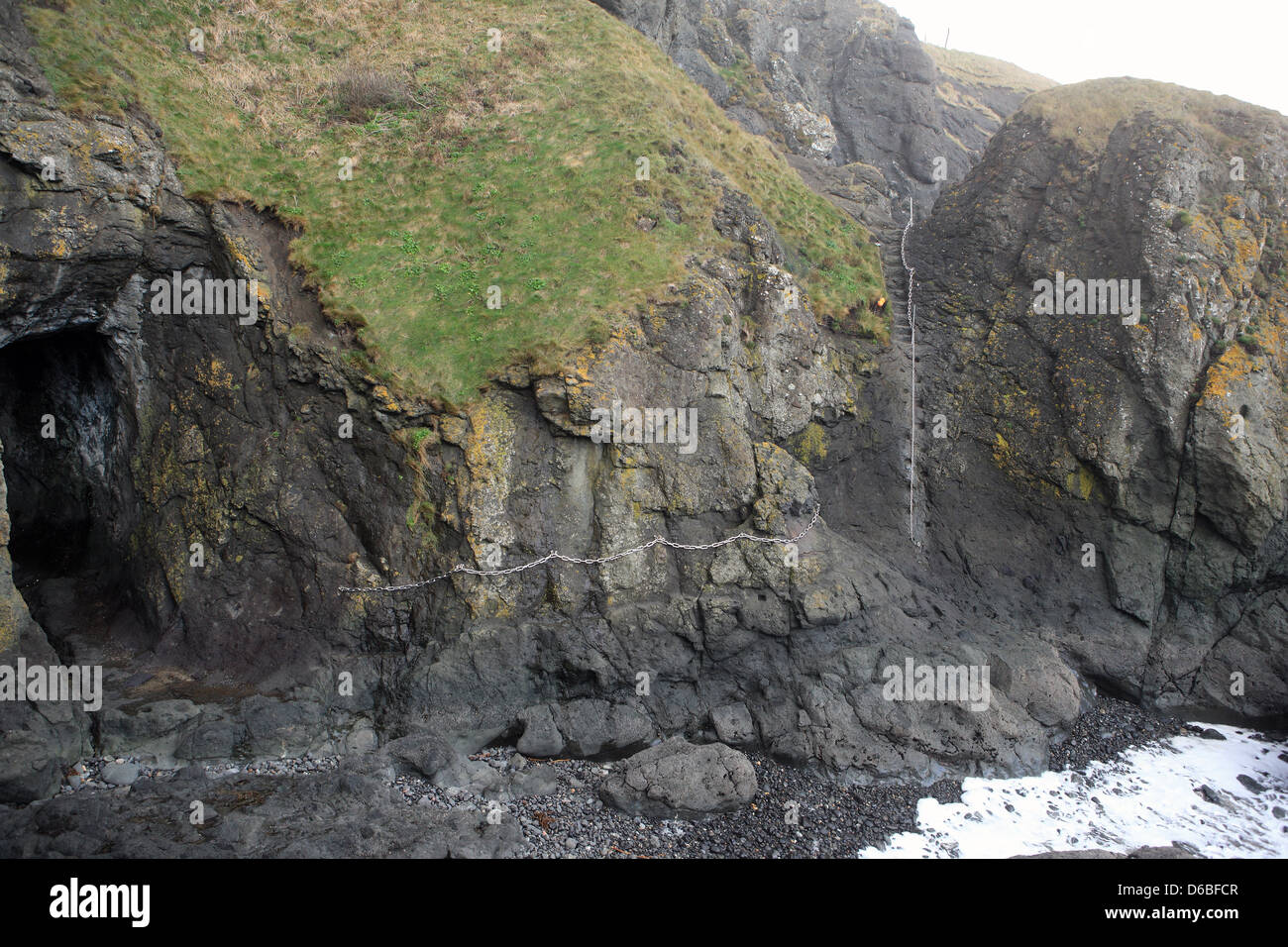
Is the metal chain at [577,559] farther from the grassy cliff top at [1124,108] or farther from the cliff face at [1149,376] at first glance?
the grassy cliff top at [1124,108]

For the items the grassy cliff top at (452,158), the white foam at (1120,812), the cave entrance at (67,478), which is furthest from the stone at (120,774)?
the white foam at (1120,812)

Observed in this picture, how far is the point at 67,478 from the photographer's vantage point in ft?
63.7

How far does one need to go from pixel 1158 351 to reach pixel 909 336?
6437 millimetres

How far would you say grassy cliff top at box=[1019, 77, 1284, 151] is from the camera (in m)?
22.5

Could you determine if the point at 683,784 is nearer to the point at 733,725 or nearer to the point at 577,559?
the point at 733,725

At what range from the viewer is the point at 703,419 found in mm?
17859

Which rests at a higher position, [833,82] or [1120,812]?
[833,82]

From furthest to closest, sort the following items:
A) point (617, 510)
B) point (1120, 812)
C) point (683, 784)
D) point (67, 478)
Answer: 1. point (67, 478)
2. point (617, 510)
3. point (1120, 812)
4. point (683, 784)

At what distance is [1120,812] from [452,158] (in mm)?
22988

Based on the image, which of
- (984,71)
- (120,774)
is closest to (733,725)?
(120,774)

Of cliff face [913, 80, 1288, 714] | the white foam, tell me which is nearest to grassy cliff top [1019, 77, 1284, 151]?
cliff face [913, 80, 1288, 714]

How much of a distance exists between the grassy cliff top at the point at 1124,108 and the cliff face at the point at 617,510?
6.86 ft

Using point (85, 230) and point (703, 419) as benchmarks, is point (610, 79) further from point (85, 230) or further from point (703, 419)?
point (85, 230)

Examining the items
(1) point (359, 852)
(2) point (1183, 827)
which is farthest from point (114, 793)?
(2) point (1183, 827)
